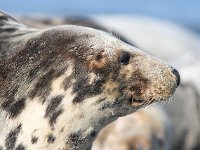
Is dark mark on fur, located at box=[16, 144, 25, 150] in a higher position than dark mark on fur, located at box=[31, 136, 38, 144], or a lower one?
lower

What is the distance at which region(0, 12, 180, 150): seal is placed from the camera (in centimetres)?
367

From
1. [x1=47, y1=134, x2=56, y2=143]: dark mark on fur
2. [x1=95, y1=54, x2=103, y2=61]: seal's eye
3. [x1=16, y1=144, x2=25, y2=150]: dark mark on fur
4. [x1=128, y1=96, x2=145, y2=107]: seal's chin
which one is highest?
[x1=95, y1=54, x2=103, y2=61]: seal's eye

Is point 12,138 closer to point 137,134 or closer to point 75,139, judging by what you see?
point 75,139

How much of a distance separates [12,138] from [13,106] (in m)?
0.14

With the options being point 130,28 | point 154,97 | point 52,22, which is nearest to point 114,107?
point 154,97

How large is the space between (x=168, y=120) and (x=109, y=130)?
3.03 feet

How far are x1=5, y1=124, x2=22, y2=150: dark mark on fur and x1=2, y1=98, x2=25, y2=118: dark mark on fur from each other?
0.06 m

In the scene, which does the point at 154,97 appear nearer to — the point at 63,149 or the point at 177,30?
the point at 63,149

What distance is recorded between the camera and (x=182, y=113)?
26.4 feet

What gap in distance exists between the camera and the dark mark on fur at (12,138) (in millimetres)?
3668

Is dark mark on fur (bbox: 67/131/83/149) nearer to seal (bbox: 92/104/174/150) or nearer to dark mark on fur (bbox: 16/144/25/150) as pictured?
dark mark on fur (bbox: 16/144/25/150)

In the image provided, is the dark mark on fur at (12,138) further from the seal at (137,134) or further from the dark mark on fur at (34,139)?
the seal at (137,134)

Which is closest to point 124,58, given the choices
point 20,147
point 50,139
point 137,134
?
point 50,139

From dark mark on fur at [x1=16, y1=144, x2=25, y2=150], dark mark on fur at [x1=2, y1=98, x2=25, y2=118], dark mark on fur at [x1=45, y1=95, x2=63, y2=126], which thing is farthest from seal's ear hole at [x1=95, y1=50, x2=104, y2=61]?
dark mark on fur at [x1=16, y1=144, x2=25, y2=150]
